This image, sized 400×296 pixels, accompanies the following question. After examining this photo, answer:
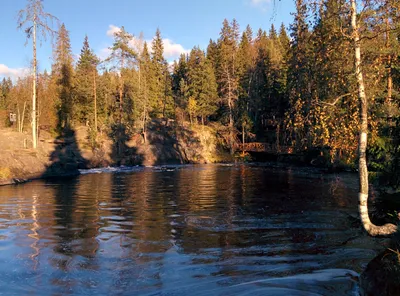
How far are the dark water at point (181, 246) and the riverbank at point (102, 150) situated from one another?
36.9 ft

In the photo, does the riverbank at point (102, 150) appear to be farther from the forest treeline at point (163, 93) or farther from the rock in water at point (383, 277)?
the rock in water at point (383, 277)

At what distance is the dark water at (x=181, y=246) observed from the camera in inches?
263

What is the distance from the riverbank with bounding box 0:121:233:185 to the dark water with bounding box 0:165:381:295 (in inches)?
443

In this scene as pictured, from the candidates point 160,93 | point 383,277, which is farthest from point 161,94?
point 383,277

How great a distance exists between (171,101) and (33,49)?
3240 cm

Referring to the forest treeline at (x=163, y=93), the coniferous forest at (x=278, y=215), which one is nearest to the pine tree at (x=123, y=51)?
the forest treeline at (x=163, y=93)

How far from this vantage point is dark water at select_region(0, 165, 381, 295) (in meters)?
6.68

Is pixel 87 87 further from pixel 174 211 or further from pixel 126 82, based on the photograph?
pixel 174 211

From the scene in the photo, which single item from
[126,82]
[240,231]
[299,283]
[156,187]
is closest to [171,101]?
[126,82]

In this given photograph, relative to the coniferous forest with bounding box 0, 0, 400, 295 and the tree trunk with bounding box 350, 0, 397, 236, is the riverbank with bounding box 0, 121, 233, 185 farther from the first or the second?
the tree trunk with bounding box 350, 0, 397, 236

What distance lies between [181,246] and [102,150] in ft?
115

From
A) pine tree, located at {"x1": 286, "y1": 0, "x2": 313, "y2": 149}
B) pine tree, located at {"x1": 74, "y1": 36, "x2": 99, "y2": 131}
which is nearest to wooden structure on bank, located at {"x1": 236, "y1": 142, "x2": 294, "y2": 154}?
pine tree, located at {"x1": 74, "y1": 36, "x2": 99, "y2": 131}

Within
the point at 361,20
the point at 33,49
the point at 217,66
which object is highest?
the point at 217,66

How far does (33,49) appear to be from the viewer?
96.1 feet
